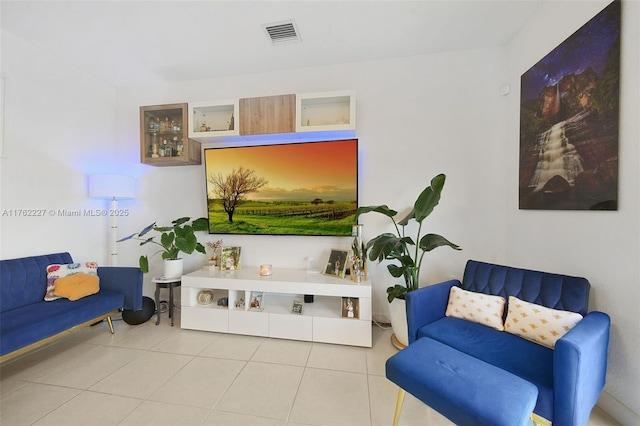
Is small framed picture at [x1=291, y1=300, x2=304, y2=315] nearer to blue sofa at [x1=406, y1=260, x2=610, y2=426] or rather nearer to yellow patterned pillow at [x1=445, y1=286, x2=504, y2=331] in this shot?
blue sofa at [x1=406, y1=260, x2=610, y2=426]

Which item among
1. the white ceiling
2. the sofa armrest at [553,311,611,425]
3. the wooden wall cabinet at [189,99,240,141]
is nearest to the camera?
the sofa armrest at [553,311,611,425]

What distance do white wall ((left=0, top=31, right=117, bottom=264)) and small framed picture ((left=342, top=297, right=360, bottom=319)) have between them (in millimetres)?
3118

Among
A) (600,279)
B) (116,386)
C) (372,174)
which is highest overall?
(372,174)

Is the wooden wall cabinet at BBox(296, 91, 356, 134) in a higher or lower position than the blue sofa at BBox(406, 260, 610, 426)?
higher

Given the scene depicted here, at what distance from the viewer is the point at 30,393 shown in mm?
1641

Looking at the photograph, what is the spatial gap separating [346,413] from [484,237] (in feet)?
6.80

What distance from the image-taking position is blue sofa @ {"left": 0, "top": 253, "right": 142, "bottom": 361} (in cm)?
172

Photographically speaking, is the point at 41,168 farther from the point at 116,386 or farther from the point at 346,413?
the point at 346,413

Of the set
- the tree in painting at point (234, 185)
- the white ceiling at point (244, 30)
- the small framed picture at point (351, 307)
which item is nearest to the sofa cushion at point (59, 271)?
the tree in painting at point (234, 185)

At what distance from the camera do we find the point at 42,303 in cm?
212

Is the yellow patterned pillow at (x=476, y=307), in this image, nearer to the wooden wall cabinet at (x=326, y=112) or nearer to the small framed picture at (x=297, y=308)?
the small framed picture at (x=297, y=308)

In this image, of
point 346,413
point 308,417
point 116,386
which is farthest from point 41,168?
point 346,413

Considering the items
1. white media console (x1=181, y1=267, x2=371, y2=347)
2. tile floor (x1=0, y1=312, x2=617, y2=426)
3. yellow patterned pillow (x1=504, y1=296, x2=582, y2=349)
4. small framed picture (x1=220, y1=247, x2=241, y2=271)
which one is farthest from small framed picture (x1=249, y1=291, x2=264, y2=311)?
yellow patterned pillow (x1=504, y1=296, x2=582, y2=349)

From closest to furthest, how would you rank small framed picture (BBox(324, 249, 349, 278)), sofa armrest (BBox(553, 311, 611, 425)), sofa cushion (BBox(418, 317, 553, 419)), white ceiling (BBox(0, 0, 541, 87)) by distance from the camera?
1. sofa armrest (BBox(553, 311, 611, 425))
2. sofa cushion (BBox(418, 317, 553, 419))
3. white ceiling (BBox(0, 0, 541, 87))
4. small framed picture (BBox(324, 249, 349, 278))
